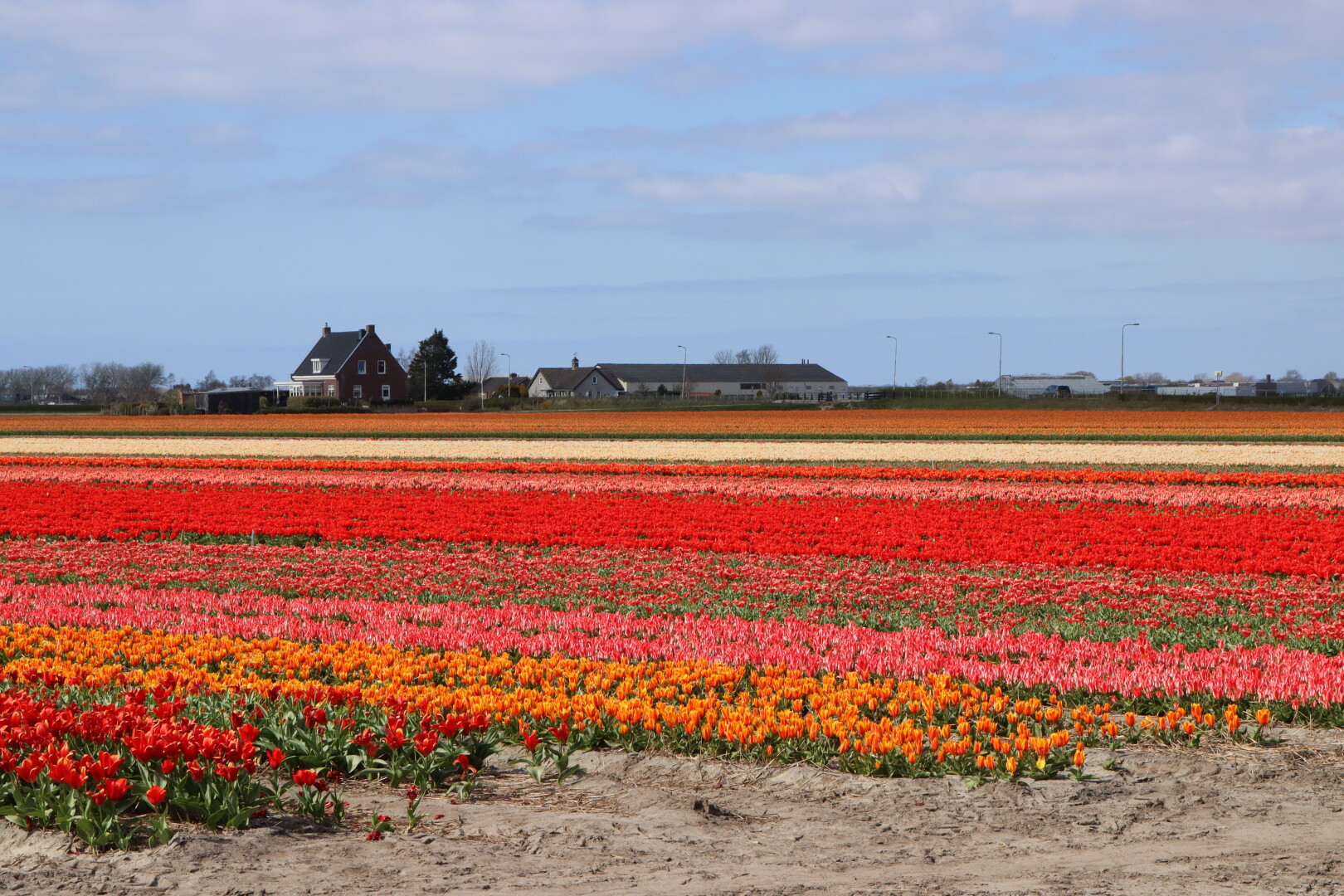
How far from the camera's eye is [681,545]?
19422mm

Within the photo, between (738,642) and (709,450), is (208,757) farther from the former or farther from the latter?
(709,450)

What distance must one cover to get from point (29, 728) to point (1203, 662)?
8628 mm

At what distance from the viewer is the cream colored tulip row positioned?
42.5 m

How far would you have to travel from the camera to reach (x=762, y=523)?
2170 centimetres

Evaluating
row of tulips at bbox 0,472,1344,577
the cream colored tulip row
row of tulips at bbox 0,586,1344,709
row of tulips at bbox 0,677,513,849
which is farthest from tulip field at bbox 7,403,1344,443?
row of tulips at bbox 0,677,513,849

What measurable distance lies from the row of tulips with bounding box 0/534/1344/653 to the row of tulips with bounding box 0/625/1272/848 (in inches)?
131

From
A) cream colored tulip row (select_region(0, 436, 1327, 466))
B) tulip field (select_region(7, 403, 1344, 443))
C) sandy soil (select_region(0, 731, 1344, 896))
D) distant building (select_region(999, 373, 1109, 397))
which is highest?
distant building (select_region(999, 373, 1109, 397))

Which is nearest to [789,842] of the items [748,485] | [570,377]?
[748,485]

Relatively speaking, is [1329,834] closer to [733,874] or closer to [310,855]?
[733,874]

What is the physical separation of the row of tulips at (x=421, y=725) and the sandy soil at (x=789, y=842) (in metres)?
0.21

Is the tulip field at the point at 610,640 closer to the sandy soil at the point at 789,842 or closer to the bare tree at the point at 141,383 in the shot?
the sandy soil at the point at 789,842

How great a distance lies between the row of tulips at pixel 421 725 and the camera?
22.0ft

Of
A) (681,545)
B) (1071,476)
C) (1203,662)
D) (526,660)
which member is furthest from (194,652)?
(1071,476)

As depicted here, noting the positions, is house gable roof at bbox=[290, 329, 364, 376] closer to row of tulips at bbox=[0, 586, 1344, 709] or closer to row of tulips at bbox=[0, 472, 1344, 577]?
row of tulips at bbox=[0, 472, 1344, 577]
